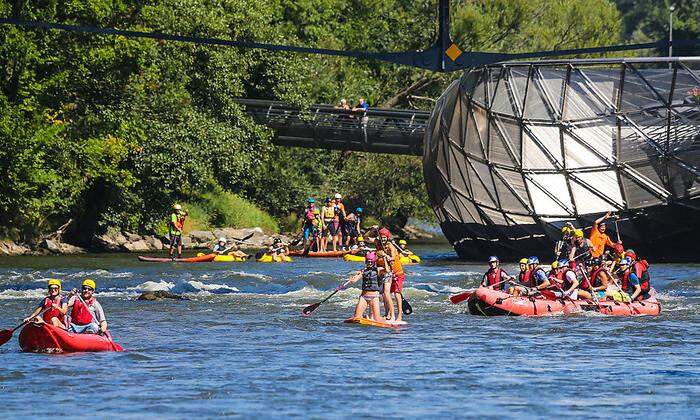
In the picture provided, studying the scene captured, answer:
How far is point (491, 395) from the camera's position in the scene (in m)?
22.0

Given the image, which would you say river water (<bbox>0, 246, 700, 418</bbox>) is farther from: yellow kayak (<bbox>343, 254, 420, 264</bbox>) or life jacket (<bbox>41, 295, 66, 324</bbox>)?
yellow kayak (<bbox>343, 254, 420, 264</bbox>)

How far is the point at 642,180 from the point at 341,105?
22.2 metres

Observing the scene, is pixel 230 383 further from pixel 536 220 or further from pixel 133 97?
pixel 133 97

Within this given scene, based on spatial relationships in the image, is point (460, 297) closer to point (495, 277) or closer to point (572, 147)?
point (495, 277)

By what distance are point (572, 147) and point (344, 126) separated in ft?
57.5

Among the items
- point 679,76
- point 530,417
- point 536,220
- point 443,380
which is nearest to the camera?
point 530,417

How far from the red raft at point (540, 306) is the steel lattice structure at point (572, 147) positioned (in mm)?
12784

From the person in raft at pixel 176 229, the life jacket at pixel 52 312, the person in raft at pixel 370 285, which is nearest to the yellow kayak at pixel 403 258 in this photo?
the person in raft at pixel 176 229

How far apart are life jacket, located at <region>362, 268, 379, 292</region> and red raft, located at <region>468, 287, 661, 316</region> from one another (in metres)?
3.91

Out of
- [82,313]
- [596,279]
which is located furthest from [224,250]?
[82,313]

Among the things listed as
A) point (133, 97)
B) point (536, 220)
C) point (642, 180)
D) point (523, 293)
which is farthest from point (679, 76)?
point (133, 97)

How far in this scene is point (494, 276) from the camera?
1350 inches

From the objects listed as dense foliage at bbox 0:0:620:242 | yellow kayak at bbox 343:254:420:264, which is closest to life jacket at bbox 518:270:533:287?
yellow kayak at bbox 343:254:420:264

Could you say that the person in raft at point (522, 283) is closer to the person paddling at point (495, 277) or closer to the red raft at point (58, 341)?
the person paddling at point (495, 277)
